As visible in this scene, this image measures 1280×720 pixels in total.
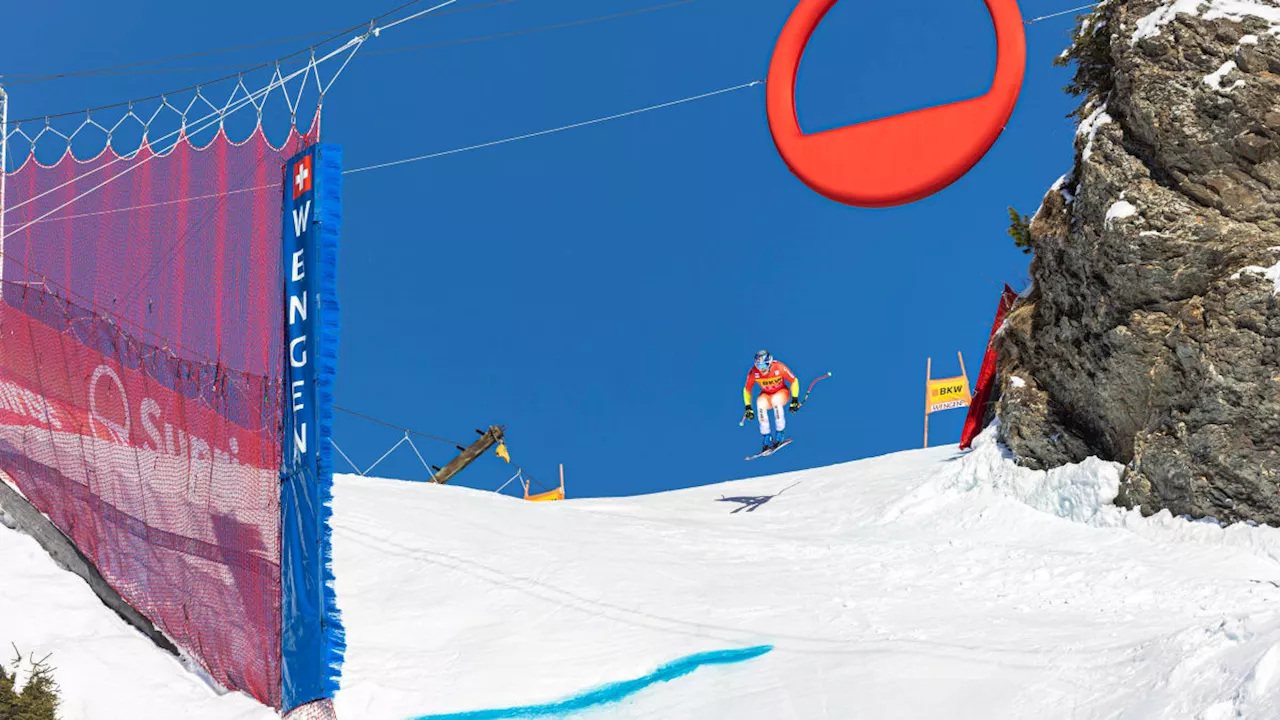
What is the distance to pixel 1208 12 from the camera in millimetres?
13477

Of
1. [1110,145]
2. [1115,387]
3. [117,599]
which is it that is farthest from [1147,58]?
[117,599]

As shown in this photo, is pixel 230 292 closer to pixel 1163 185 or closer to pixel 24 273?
pixel 24 273

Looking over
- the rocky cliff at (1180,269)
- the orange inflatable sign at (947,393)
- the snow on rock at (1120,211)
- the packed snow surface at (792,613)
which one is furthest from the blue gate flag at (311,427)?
the orange inflatable sign at (947,393)

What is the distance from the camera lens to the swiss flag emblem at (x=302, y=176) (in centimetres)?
910

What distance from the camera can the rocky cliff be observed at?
12.2m

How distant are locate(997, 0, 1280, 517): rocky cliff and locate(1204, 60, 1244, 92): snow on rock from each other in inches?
0.8

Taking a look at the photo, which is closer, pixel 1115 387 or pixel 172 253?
pixel 172 253

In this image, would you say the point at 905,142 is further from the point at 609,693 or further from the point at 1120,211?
the point at 1120,211

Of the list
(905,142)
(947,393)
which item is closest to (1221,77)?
(905,142)

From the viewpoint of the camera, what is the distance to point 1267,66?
509 inches

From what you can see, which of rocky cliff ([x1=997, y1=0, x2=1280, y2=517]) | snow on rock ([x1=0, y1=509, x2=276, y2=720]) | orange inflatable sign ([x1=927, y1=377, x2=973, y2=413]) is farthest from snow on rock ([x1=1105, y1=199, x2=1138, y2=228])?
orange inflatable sign ([x1=927, y1=377, x2=973, y2=413])

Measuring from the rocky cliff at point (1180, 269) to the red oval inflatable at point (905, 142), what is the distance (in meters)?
5.90

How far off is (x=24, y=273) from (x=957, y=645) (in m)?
10.1

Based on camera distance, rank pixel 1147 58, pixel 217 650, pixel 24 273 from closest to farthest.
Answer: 1. pixel 217 650
2. pixel 24 273
3. pixel 1147 58
